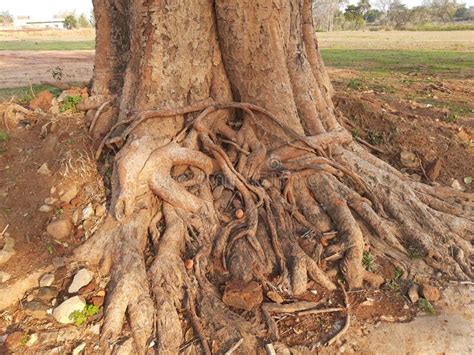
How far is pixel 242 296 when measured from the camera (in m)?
3.14

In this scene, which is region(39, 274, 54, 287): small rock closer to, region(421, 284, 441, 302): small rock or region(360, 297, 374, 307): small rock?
region(360, 297, 374, 307): small rock

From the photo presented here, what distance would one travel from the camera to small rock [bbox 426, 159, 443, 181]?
5020mm

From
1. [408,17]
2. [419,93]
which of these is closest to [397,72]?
[419,93]

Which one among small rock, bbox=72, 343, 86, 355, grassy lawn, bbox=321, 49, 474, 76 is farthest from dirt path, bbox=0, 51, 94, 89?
grassy lawn, bbox=321, 49, 474, 76

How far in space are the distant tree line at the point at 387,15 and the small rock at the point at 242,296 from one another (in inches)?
2418

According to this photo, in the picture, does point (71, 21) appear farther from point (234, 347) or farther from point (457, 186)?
point (234, 347)

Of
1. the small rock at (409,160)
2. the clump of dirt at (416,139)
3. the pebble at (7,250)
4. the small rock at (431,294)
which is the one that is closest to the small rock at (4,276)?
the pebble at (7,250)

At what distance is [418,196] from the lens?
430 cm

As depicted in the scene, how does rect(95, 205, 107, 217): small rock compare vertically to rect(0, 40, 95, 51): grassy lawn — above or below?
below

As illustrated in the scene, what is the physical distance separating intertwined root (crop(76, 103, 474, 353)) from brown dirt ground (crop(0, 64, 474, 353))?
8.2 inches

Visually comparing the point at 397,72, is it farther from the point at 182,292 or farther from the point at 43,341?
the point at 43,341

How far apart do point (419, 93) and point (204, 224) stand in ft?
24.4

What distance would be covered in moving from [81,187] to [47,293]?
1211 mm

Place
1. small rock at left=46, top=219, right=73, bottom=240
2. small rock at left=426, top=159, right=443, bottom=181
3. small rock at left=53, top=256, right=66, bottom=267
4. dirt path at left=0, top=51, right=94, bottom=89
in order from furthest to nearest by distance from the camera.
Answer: dirt path at left=0, top=51, right=94, bottom=89 < small rock at left=426, top=159, right=443, bottom=181 < small rock at left=46, top=219, right=73, bottom=240 < small rock at left=53, top=256, right=66, bottom=267
